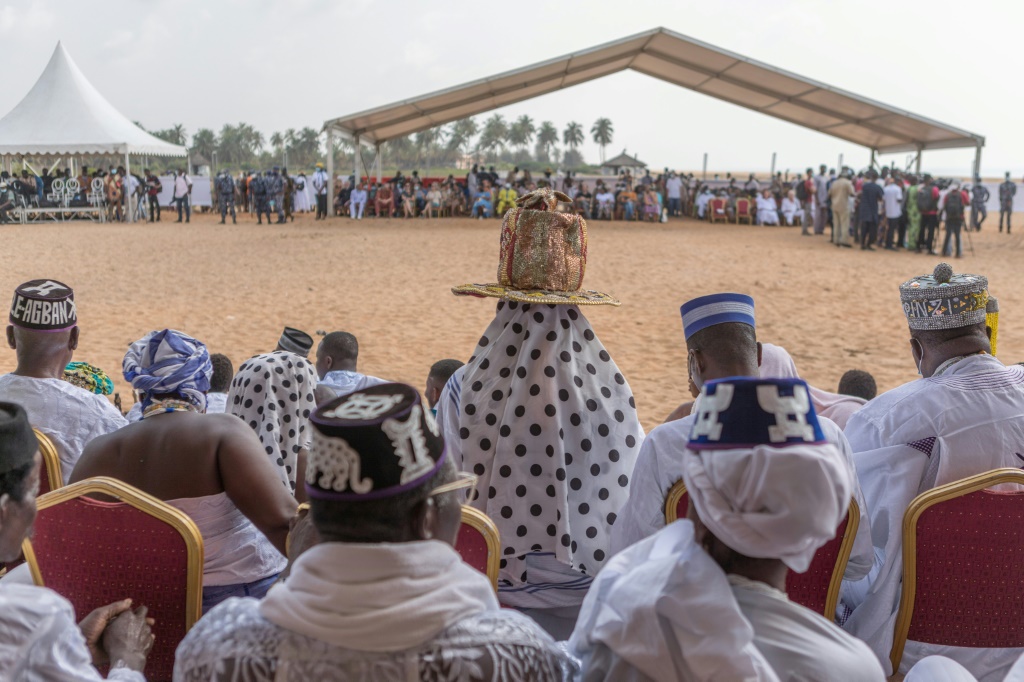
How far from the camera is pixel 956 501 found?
2463 millimetres

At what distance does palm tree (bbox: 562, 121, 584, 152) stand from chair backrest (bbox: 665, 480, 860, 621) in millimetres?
104942

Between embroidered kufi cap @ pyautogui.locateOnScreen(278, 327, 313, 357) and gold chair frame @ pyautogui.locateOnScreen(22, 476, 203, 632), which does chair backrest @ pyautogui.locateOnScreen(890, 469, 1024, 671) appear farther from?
embroidered kufi cap @ pyautogui.locateOnScreen(278, 327, 313, 357)

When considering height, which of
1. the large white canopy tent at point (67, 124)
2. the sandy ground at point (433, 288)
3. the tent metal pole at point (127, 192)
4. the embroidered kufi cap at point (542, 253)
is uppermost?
the large white canopy tent at point (67, 124)

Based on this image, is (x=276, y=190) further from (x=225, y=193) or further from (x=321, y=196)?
(x=321, y=196)

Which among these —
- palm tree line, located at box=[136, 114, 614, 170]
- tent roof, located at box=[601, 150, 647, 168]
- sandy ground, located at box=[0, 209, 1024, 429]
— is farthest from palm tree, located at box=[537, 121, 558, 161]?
sandy ground, located at box=[0, 209, 1024, 429]

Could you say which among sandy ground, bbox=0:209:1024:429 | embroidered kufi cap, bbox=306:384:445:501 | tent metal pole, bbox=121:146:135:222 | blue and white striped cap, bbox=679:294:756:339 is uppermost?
tent metal pole, bbox=121:146:135:222

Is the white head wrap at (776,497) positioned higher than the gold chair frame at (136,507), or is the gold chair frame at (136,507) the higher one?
the white head wrap at (776,497)

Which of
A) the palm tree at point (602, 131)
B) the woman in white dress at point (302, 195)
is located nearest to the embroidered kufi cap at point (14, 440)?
the woman in white dress at point (302, 195)

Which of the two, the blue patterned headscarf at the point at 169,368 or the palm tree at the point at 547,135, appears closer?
the blue patterned headscarf at the point at 169,368

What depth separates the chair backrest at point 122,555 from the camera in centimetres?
219

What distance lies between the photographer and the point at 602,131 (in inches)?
3898

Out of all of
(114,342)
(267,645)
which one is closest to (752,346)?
(267,645)

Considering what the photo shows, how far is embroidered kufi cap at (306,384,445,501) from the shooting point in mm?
1496

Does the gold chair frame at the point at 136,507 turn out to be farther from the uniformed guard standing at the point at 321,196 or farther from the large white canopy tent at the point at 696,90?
the uniformed guard standing at the point at 321,196
